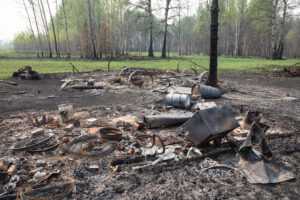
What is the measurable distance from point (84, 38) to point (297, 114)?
Answer: 30847 millimetres

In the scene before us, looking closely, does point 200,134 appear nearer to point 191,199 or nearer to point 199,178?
point 199,178

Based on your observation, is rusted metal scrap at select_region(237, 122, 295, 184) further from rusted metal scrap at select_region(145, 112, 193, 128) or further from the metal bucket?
the metal bucket

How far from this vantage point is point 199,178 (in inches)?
111

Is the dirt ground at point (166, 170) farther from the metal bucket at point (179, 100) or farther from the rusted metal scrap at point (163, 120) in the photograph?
the metal bucket at point (179, 100)

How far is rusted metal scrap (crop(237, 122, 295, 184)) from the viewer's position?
2.75 meters

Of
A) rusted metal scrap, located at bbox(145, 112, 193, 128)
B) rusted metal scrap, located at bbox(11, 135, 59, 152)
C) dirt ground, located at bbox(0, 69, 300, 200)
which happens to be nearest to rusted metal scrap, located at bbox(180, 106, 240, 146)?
dirt ground, located at bbox(0, 69, 300, 200)

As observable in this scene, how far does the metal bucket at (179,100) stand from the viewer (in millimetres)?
5958

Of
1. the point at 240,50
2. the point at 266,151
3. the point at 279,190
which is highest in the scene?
the point at 240,50

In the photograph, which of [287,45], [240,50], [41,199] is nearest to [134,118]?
[41,199]

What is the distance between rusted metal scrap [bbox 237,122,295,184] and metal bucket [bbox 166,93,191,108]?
9.35 ft

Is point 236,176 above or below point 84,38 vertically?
below

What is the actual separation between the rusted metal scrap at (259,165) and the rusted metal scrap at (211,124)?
39 cm

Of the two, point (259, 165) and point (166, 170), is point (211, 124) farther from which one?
point (166, 170)

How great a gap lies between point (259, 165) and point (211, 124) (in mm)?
917
